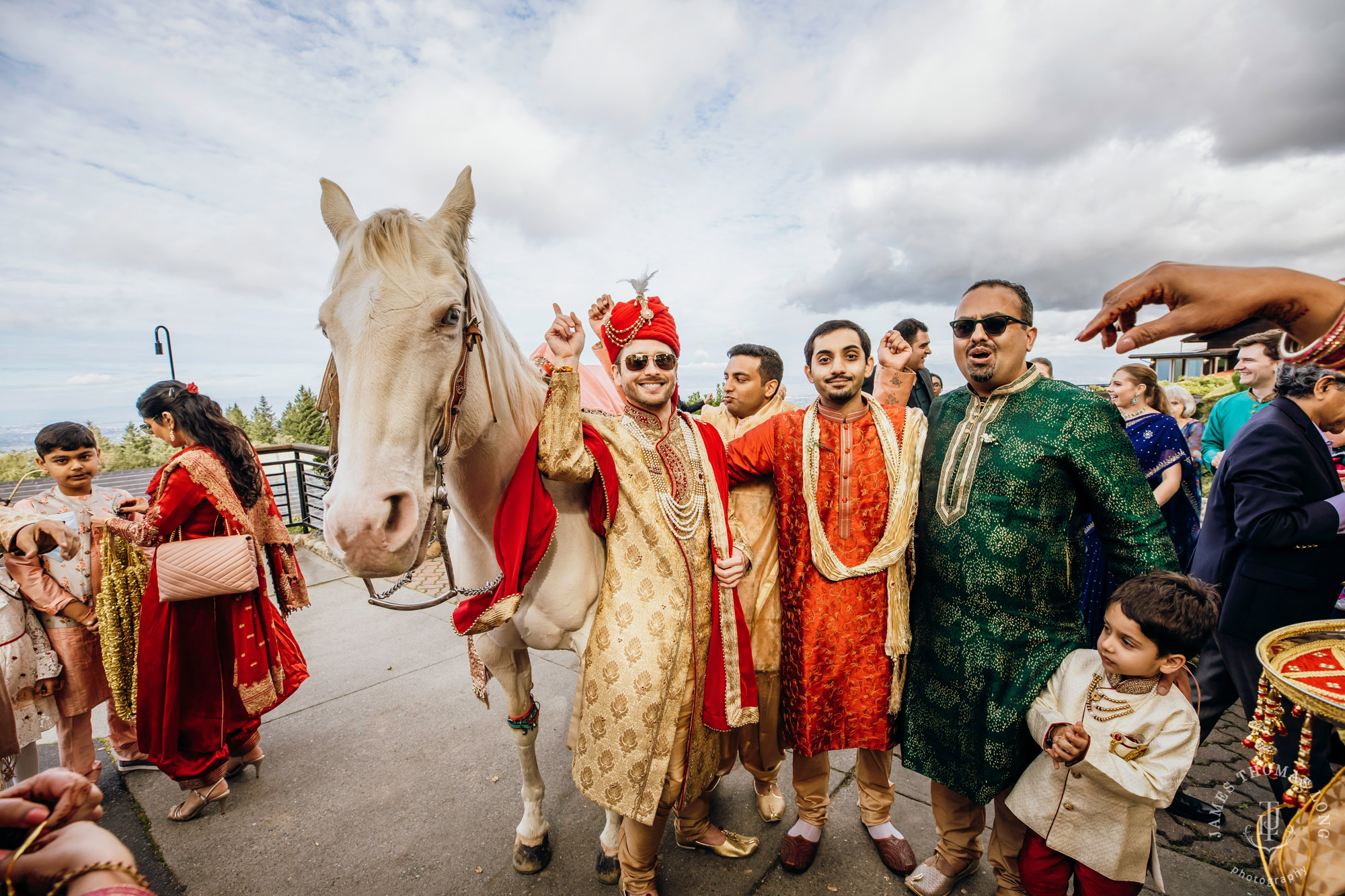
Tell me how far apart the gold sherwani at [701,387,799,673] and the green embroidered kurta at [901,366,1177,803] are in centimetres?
62

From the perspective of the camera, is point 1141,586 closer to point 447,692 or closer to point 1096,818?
point 1096,818

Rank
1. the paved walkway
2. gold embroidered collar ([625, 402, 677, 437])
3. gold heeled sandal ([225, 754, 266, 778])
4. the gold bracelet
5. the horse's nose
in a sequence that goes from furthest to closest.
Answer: gold heeled sandal ([225, 754, 266, 778]), the paved walkway, gold embroidered collar ([625, 402, 677, 437]), the horse's nose, the gold bracelet

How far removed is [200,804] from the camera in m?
2.73

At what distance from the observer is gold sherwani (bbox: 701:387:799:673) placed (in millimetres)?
2338

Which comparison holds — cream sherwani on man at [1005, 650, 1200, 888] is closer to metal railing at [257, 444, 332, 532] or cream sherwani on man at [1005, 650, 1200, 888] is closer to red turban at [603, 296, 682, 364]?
red turban at [603, 296, 682, 364]

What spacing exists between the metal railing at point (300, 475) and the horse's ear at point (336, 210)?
19.7ft

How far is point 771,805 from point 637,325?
7.79 ft

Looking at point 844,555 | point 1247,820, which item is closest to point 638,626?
point 844,555

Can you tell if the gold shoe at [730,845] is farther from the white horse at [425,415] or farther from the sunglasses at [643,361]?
the sunglasses at [643,361]

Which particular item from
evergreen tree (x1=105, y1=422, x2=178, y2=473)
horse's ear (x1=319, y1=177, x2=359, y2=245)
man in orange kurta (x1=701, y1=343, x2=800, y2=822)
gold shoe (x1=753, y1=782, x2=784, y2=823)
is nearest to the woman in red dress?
horse's ear (x1=319, y1=177, x2=359, y2=245)

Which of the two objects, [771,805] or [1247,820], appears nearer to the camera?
[1247,820]

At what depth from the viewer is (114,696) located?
8.86 feet

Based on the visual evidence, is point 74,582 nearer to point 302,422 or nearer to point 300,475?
point 300,475

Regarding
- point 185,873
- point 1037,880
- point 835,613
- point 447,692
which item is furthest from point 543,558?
point 447,692
